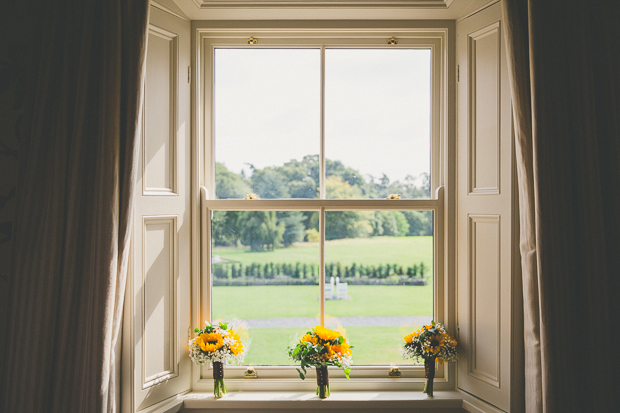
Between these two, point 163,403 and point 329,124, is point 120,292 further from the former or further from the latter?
point 329,124

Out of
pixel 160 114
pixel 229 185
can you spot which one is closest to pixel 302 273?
pixel 229 185

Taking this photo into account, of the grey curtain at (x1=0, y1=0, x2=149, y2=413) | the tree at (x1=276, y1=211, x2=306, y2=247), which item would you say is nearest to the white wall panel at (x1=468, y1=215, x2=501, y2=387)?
the tree at (x1=276, y1=211, x2=306, y2=247)

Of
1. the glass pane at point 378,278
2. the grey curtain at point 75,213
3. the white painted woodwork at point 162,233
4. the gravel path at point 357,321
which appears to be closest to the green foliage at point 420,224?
the glass pane at point 378,278

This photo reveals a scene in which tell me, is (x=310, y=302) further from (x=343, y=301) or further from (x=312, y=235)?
(x=312, y=235)

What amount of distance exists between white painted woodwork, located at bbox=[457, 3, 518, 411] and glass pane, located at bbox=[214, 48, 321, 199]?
820 mm

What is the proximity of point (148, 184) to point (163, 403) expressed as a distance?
1.10 metres

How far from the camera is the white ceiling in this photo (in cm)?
189

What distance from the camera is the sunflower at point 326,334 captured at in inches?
73.9

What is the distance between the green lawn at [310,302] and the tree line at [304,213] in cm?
27

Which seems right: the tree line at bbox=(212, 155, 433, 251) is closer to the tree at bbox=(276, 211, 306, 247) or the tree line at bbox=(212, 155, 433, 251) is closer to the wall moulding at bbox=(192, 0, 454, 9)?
the tree at bbox=(276, 211, 306, 247)

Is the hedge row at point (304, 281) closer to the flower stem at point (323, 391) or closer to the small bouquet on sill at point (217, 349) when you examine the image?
the small bouquet on sill at point (217, 349)

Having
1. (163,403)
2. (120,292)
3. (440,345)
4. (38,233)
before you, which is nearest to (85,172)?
(38,233)

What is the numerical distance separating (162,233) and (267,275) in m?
0.62

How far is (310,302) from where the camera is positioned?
208 centimetres
